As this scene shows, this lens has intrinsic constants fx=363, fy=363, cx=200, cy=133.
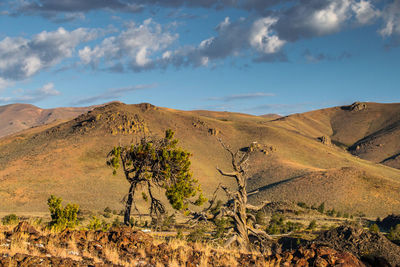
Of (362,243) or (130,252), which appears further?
(362,243)

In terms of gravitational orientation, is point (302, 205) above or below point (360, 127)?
below

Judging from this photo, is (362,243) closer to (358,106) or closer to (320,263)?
(320,263)

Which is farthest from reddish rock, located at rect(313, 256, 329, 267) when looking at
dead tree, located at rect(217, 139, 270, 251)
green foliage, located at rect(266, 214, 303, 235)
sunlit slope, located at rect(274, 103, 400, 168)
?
sunlit slope, located at rect(274, 103, 400, 168)

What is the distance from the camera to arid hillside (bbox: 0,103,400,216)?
5466cm

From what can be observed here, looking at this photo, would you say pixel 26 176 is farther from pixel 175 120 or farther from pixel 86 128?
pixel 175 120

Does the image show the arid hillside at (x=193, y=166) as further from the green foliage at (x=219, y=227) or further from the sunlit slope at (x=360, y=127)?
the green foliage at (x=219, y=227)

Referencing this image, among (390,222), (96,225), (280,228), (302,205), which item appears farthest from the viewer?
(302,205)

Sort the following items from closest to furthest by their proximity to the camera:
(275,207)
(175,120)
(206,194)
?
(275,207)
(206,194)
(175,120)

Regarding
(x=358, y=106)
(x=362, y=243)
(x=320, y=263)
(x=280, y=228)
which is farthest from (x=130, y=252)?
(x=358, y=106)

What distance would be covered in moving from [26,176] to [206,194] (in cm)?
3033

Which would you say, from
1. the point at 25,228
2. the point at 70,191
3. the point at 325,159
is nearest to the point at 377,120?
the point at 325,159

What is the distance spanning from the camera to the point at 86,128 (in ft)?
268

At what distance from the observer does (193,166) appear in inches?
2810

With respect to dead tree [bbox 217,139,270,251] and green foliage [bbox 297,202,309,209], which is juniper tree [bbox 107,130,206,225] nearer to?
dead tree [bbox 217,139,270,251]
